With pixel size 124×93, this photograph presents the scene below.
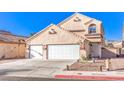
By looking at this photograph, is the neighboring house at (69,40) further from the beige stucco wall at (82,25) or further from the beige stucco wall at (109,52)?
the beige stucco wall at (109,52)

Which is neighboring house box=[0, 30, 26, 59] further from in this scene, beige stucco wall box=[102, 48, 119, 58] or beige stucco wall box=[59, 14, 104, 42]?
beige stucco wall box=[102, 48, 119, 58]

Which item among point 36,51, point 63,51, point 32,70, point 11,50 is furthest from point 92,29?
point 32,70

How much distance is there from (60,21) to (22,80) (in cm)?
1777

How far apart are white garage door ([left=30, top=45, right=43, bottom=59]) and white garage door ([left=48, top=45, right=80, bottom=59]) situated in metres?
1.17

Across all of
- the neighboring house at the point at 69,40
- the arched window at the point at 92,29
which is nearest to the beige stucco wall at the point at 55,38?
the neighboring house at the point at 69,40

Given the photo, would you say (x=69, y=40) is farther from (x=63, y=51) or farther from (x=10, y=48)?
(x=10, y=48)

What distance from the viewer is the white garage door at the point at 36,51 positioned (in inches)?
913

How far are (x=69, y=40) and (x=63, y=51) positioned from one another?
140cm

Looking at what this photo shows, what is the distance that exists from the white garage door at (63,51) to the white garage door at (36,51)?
117 centimetres

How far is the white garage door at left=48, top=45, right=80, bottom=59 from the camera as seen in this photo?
21.8m
